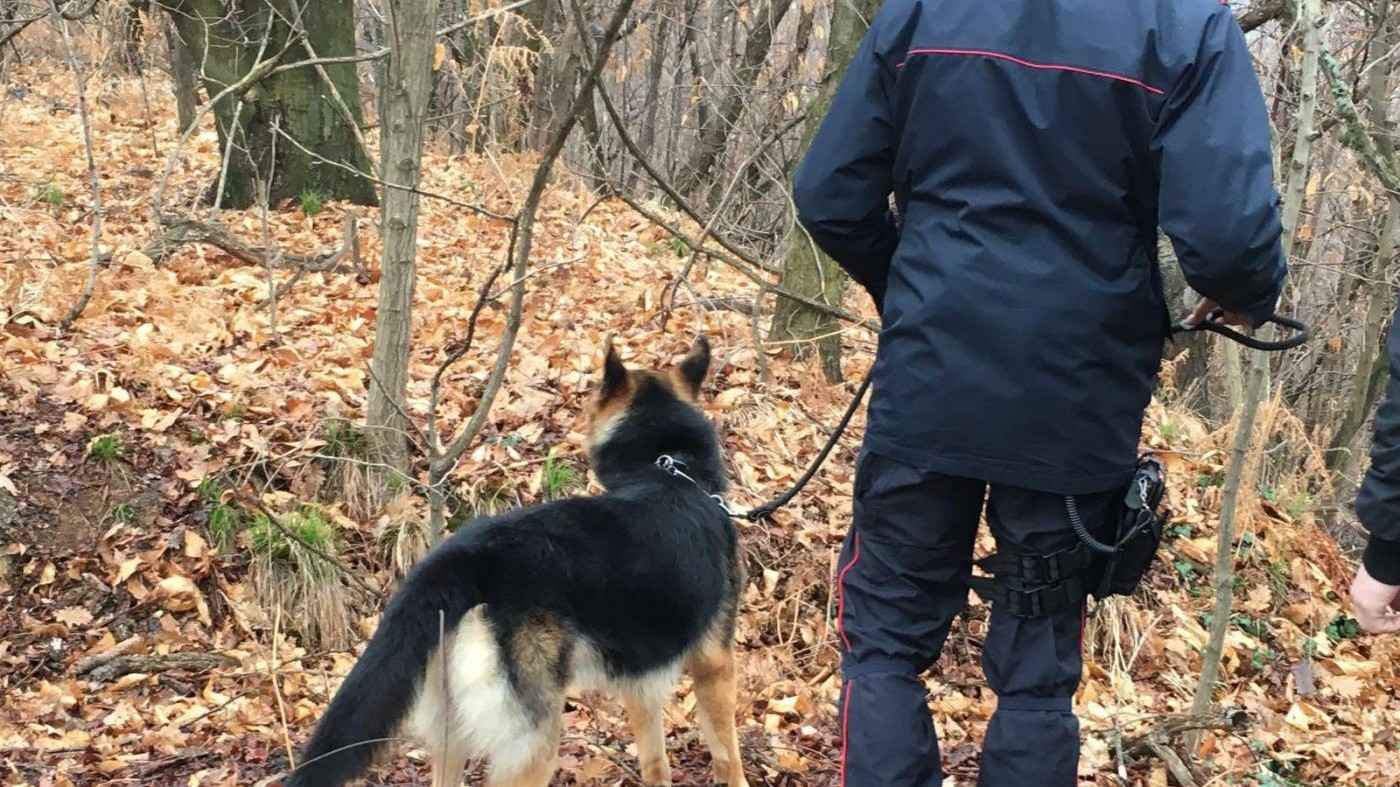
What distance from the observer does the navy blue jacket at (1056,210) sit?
213cm

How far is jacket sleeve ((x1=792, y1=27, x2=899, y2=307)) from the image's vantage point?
2465 millimetres

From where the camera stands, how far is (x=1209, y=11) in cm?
217

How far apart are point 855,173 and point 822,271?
11.7 ft

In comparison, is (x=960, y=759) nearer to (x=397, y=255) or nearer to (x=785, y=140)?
(x=397, y=255)

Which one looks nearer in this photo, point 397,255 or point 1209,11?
point 1209,11

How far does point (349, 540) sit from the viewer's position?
4.91m

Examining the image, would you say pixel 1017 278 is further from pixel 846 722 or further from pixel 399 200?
pixel 399 200

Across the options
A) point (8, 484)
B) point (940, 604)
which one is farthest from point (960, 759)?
point (8, 484)

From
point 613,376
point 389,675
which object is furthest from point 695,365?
point 389,675

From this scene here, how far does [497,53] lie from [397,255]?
3.15m

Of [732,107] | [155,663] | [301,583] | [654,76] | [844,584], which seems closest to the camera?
[844,584]

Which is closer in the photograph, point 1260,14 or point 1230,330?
point 1230,330

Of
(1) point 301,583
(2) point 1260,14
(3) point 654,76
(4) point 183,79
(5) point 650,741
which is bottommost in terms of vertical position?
(1) point 301,583

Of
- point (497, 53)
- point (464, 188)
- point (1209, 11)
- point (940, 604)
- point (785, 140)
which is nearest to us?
point (1209, 11)
